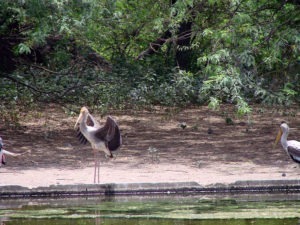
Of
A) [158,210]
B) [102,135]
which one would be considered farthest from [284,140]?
[158,210]

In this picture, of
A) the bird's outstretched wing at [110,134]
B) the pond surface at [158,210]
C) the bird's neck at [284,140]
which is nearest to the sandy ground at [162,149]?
the bird's neck at [284,140]

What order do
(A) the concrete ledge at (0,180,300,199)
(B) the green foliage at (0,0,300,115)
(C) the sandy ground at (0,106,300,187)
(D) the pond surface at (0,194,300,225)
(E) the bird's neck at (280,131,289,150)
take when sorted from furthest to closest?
(B) the green foliage at (0,0,300,115), (E) the bird's neck at (280,131,289,150), (C) the sandy ground at (0,106,300,187), (A) the concrete ledge at (0,180,300,199), (D) the pond surface at (0,194,300,225)

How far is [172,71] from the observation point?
19422 millimetres

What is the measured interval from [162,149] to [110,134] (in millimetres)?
2966

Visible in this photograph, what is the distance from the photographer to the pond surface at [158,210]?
9.47 meters

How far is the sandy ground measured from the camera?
12.5m

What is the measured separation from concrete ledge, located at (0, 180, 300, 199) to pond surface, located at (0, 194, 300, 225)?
16 centimetres

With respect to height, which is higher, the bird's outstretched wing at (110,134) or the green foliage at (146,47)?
the green foliage at (146,47)

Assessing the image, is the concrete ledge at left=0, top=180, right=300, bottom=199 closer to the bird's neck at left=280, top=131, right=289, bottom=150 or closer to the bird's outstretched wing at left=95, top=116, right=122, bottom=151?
the bird's outstretched wing at left=95, top=116, right=122, bottom=151

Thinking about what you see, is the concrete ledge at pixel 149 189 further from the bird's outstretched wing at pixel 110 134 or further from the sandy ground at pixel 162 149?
the bird's outstretched wing at pixel 110 134

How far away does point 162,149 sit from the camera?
14.9m

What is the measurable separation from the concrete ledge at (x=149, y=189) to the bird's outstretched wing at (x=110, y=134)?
1154mm

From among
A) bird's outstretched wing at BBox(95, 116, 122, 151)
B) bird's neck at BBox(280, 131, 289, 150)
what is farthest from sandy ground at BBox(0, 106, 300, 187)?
bird's outstretched wing at BBox(95, 116, 122, 151)

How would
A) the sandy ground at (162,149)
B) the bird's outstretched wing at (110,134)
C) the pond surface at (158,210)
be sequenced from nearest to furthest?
the pond surface at (158,210) → the bird's outstretched wing at (110,134) → the sandy ground at (162,149)
